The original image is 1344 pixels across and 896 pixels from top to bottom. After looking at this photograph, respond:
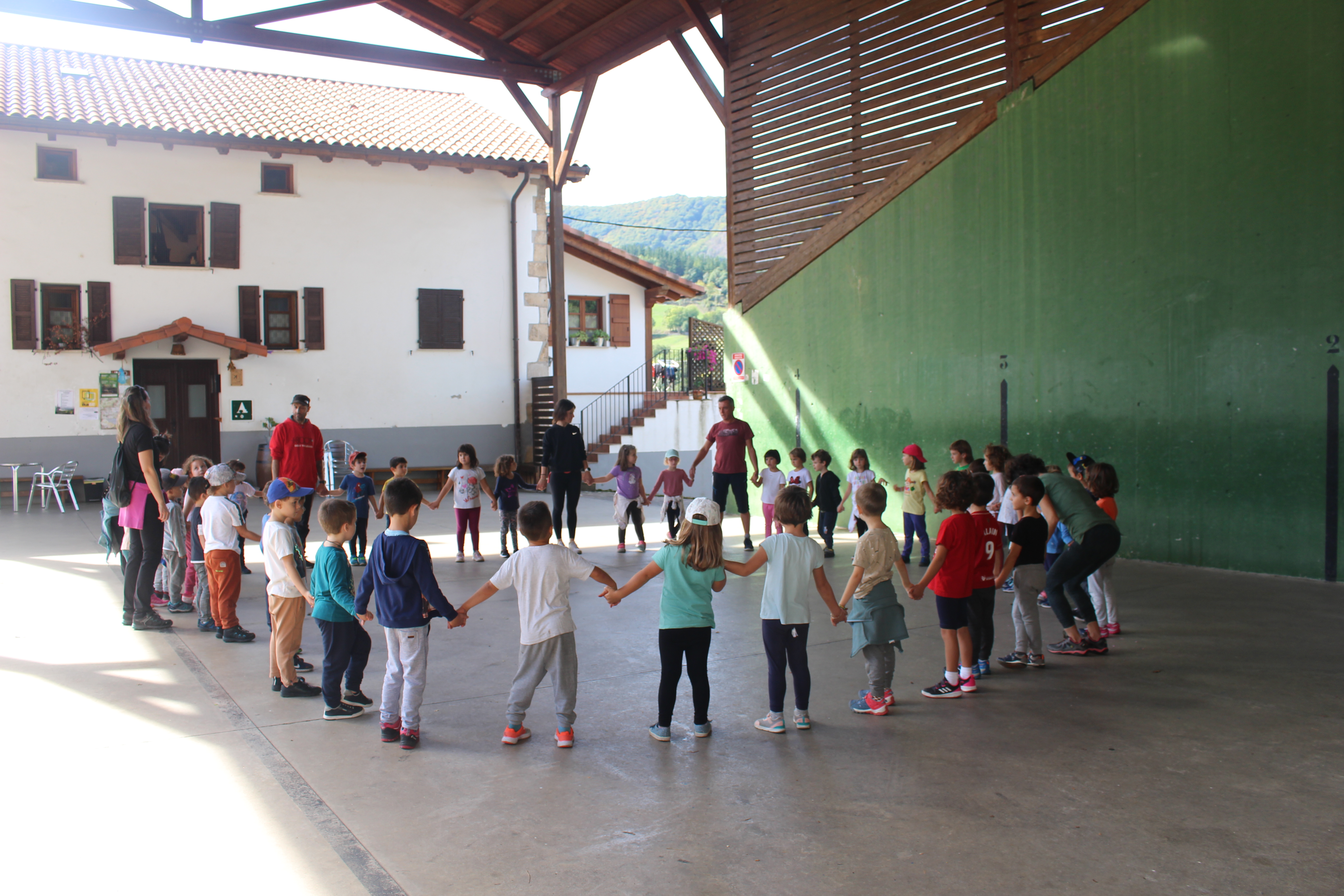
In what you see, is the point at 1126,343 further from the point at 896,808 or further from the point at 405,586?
the point at 405,586

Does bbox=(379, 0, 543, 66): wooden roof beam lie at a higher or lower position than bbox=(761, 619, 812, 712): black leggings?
higher

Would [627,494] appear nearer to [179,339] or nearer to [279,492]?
[279,492]

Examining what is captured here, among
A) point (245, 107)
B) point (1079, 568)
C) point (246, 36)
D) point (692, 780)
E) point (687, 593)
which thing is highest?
point (245, 107)

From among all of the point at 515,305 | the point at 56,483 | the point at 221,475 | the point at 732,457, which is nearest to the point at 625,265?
the point at 515,305

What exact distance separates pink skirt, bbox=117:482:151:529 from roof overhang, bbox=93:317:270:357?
1093 cm

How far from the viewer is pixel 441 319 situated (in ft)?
60.1

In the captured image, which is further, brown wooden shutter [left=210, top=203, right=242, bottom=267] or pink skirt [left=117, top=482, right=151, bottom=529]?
brown wooden shutter [left=210, top=203, right=242, bottom=267]

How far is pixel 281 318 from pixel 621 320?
25.0ft

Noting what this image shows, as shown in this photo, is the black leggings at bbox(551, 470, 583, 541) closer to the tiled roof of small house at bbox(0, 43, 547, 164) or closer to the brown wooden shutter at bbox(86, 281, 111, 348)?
the tiled roof of small house at bbox(0, 43, 547, 164)

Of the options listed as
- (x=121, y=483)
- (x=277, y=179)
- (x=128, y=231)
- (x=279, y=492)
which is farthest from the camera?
(x=277, y=179)

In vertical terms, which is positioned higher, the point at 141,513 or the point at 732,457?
the point at 732,457

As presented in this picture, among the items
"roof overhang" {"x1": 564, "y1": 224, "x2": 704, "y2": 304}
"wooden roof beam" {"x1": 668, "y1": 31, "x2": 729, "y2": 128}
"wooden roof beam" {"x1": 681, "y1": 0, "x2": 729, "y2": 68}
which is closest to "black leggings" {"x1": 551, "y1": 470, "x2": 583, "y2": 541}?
"wooden roof beam" {"x1": 668, "y1": 31, "x2": 729, "y2": 128}

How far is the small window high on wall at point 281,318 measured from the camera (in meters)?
17.0

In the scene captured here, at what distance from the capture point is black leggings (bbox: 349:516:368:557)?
8.58m
